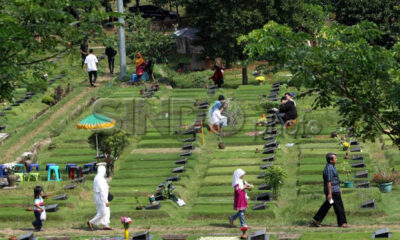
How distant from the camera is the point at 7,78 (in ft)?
A: 62.6

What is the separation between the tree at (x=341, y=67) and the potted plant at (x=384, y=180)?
5901 mm

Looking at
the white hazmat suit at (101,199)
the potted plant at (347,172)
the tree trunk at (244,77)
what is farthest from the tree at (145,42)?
the white hazmat suit at (101,199)

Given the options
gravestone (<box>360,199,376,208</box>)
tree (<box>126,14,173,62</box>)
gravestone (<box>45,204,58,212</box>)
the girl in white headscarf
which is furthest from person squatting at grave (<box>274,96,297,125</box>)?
tree (<box>126,14,173,62</box>)

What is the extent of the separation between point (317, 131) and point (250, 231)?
11366 millimetres

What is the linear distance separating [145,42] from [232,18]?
482cm

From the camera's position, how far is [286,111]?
3238 centimetres

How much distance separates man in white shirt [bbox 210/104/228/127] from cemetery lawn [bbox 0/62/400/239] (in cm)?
65

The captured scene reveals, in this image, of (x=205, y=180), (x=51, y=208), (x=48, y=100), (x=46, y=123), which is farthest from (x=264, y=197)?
(x=48, y=100)

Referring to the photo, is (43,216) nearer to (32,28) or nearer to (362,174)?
(32,28)

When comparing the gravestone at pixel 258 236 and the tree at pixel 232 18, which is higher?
the tree at pixel 232 18

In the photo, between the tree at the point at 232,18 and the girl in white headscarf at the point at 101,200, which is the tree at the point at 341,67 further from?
the tree at the point at 232,18

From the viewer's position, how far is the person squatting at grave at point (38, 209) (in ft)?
78.0

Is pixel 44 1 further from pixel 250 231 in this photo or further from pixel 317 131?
pixel 317 131

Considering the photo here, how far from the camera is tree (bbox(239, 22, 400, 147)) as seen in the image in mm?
19594
